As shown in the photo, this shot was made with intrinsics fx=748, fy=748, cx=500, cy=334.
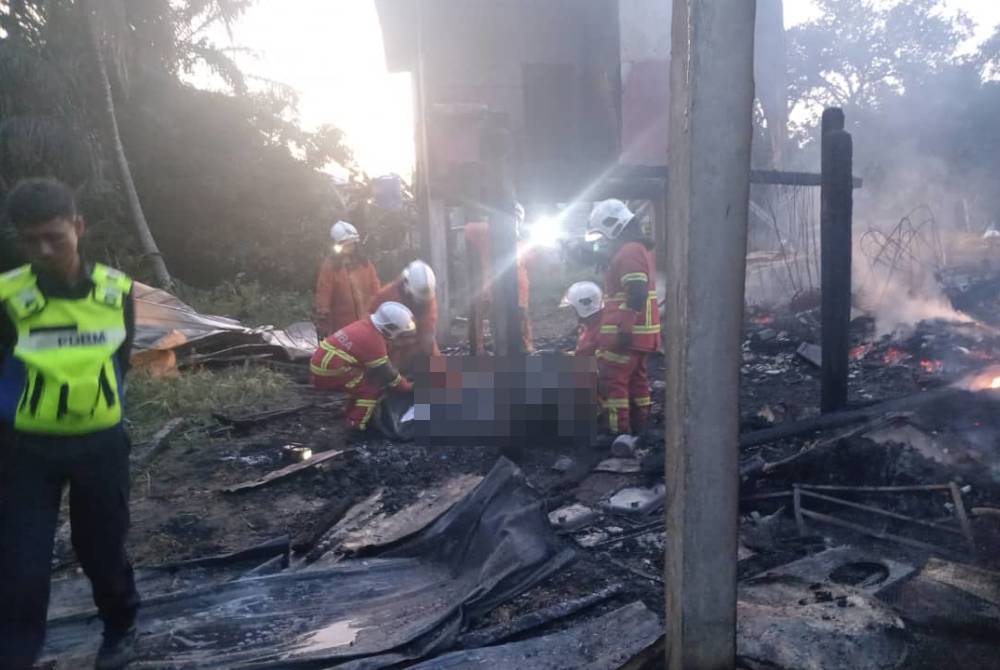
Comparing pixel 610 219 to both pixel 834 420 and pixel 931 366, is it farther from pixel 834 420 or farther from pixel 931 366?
pixel 931 366

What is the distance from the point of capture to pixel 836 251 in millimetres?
5844

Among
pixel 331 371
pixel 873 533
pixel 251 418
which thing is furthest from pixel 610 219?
pixel 251 418

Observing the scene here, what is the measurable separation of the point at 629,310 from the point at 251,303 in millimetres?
10029

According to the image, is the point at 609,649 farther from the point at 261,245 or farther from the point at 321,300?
the point at 261,245

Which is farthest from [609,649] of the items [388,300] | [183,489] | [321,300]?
[321,300]

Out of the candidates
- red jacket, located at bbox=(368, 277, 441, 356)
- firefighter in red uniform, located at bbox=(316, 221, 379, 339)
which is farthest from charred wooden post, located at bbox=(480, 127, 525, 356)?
firefighter in red uniform, located at bbox=(316, 221, 379, 339)

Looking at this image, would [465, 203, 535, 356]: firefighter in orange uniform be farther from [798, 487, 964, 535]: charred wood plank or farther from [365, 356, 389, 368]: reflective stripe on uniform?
[798, 487, 964, 535]: charred wood plank

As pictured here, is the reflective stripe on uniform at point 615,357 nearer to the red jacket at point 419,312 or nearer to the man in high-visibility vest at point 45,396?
the red jacket at point 419,312

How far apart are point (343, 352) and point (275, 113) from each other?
1320 cm

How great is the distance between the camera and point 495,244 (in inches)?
226

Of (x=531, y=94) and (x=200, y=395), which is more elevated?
(x=531, y=94)

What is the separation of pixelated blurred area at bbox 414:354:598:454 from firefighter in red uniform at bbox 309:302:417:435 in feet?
2.14

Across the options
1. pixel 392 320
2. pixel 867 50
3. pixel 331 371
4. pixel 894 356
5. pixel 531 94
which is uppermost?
pixel 867 50

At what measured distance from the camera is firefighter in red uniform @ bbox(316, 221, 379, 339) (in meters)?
8.70
